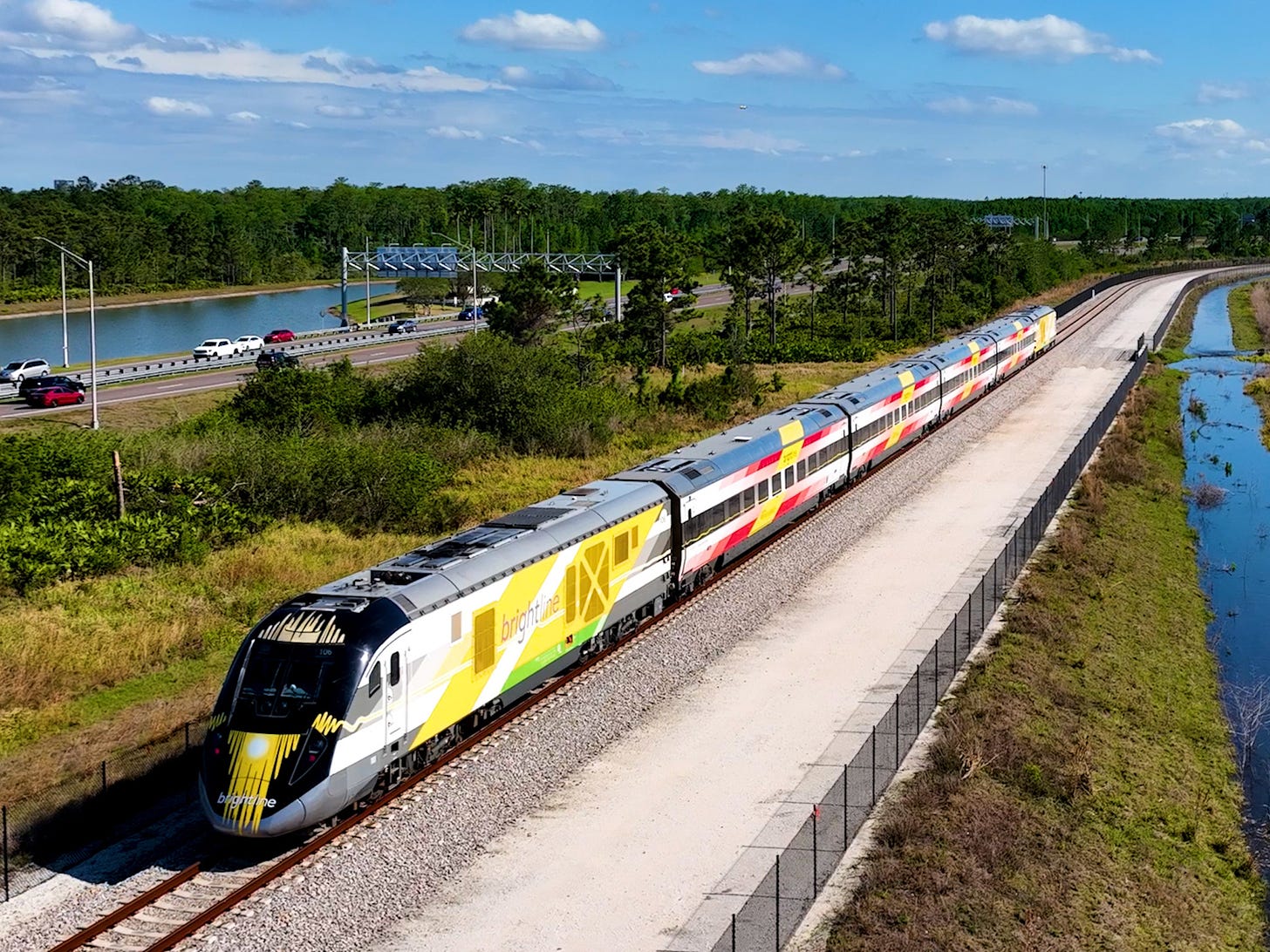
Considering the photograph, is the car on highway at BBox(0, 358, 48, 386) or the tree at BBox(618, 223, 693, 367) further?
the tree at BBox(618, 223, 693, 367)

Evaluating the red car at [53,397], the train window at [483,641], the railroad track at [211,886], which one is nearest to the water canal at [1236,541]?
the train window at [483,641]

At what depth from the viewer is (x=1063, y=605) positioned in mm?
36281

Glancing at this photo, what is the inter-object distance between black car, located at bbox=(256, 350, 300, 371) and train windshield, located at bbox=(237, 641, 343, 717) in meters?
43.1

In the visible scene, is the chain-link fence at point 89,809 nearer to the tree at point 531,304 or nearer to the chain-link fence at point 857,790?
the chain-link fence at point 857,790

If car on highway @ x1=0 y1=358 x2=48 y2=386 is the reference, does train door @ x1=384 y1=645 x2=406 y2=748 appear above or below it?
below

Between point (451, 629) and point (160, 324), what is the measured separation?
5064 inches

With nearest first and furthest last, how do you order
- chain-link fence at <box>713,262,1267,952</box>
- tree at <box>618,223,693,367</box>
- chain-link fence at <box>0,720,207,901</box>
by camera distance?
1. chain-link fence at <box>713,262,1267,952</box>
2. chain-link fence at <box>0,720,207,901</box>
3. tree at <box>618,223,693,367</box>

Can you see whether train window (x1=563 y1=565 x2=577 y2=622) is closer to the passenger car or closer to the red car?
the red car

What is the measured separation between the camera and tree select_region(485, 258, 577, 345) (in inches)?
2943

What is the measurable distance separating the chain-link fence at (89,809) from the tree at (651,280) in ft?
198

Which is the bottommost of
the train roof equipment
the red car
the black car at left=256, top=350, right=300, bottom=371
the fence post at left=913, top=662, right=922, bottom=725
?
the fence post at left=913, top=662, right=922, bottom=725

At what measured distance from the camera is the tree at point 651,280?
270ft

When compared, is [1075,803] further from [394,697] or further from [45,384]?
[45,384]

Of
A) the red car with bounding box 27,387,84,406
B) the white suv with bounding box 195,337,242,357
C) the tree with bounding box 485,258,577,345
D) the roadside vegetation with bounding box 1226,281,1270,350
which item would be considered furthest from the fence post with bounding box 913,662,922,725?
the roadside vegetation with bounding box 1226,281,1270,350
